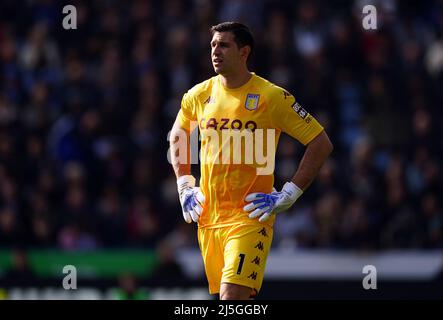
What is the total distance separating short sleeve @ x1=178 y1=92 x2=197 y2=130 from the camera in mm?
10711

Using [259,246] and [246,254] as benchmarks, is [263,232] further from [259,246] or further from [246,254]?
[246,254]

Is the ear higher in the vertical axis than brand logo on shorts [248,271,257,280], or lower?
higher

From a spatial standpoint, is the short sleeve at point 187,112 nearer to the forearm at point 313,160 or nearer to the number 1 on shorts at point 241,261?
the forearm at point 313,160

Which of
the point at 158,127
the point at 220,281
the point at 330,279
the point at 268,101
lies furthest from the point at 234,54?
the point at 158,127

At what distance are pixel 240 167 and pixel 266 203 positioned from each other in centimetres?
41

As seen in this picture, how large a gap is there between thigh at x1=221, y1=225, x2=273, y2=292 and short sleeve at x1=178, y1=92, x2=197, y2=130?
119 cm

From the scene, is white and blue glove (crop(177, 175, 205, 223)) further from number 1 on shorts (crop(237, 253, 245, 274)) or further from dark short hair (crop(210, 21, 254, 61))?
dark short hair (crop(210, 21, 254, 61))

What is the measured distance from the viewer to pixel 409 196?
17.1 metres

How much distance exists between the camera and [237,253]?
33.0ft

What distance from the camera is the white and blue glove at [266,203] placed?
10141 millimetres

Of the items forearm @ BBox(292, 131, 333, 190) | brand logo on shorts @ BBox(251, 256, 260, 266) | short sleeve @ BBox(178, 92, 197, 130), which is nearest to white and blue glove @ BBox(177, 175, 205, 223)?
short sleeve @ BBox(178, 92, 197, 130)

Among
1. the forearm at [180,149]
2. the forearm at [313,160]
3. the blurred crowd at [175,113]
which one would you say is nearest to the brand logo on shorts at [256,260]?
the forearm at [313,160]

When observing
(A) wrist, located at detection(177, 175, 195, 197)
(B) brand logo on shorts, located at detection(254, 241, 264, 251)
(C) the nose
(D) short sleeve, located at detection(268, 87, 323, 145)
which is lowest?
(B) brand logo on shorts, located at detection(254, 241, 264, 251)

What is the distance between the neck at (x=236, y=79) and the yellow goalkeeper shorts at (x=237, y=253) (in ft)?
4.13
